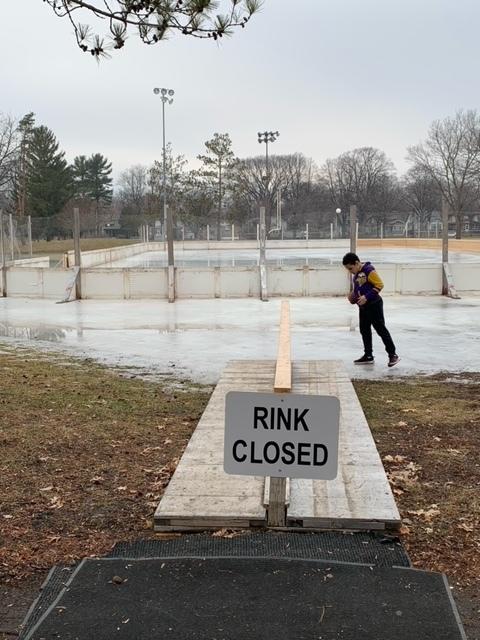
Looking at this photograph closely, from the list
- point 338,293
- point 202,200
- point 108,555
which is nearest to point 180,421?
point 108,555

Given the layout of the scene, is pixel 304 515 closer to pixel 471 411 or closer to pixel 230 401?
pixel 230 401

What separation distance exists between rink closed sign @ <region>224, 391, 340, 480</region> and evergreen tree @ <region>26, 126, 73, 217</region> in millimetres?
63152

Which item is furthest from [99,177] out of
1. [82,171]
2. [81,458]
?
[81,458]

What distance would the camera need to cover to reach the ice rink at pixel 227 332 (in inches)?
372

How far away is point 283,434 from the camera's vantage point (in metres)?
3.36

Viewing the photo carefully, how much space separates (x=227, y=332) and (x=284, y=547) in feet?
28.7

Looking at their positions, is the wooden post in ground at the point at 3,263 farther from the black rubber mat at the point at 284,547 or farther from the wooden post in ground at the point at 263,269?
the black rubber mat at the point at 284,547

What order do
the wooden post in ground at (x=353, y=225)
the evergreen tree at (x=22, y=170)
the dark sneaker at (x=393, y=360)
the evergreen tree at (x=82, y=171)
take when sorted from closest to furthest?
1. the dark sneaker at (x=393, y=360)
2. the wooden post in ground at (x=353, y=225)
3. the evergreen tree at (x=22, y=170)
4. the evergreen tree at (x=82, y=171)

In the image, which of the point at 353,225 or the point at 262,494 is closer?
the point at 262,494

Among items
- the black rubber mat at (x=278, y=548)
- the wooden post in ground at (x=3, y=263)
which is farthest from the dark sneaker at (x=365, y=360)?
the wooden post in ground at (x=3, y=263)

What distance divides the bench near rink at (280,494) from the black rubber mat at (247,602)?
0.46 m

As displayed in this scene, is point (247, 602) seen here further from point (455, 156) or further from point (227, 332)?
point (455, 156)

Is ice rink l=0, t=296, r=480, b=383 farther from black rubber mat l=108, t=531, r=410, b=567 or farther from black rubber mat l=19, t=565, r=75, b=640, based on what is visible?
black rubber mat l=19, t=565, r=75, b=640

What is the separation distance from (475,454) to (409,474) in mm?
765
